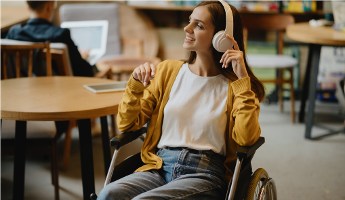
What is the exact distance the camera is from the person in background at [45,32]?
8.22 ft

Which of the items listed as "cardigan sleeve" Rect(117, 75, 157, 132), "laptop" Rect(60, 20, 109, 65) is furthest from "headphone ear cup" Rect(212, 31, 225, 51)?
"laptop" Rect(60, 20, 109, 65)

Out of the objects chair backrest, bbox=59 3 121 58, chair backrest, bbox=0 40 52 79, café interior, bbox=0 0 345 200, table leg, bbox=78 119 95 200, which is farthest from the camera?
chair backrest, bbox=59 3 121 58

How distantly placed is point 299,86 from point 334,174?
2.02 meters

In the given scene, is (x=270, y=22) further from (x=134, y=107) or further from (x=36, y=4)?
(x=134, y=107)

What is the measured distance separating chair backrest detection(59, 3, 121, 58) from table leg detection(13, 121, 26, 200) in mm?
2414

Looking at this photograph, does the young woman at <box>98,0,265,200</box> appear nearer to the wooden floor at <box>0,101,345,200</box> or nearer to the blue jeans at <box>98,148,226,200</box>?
the blue jeans at <box>98,148,226,200</box>

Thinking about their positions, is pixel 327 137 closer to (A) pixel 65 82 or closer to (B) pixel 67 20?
(A) pixel 65 82

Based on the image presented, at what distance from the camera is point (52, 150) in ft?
6.38

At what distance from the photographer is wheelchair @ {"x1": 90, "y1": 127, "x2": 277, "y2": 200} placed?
3.88 ft

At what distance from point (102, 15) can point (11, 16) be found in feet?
3.26

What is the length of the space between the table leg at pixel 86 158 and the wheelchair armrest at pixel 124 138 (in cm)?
24

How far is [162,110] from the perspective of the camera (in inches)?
56.2

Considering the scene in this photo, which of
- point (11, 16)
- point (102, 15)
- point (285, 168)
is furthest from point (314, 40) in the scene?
point (11, 16)

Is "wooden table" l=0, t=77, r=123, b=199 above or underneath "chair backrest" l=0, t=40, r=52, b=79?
underneath
